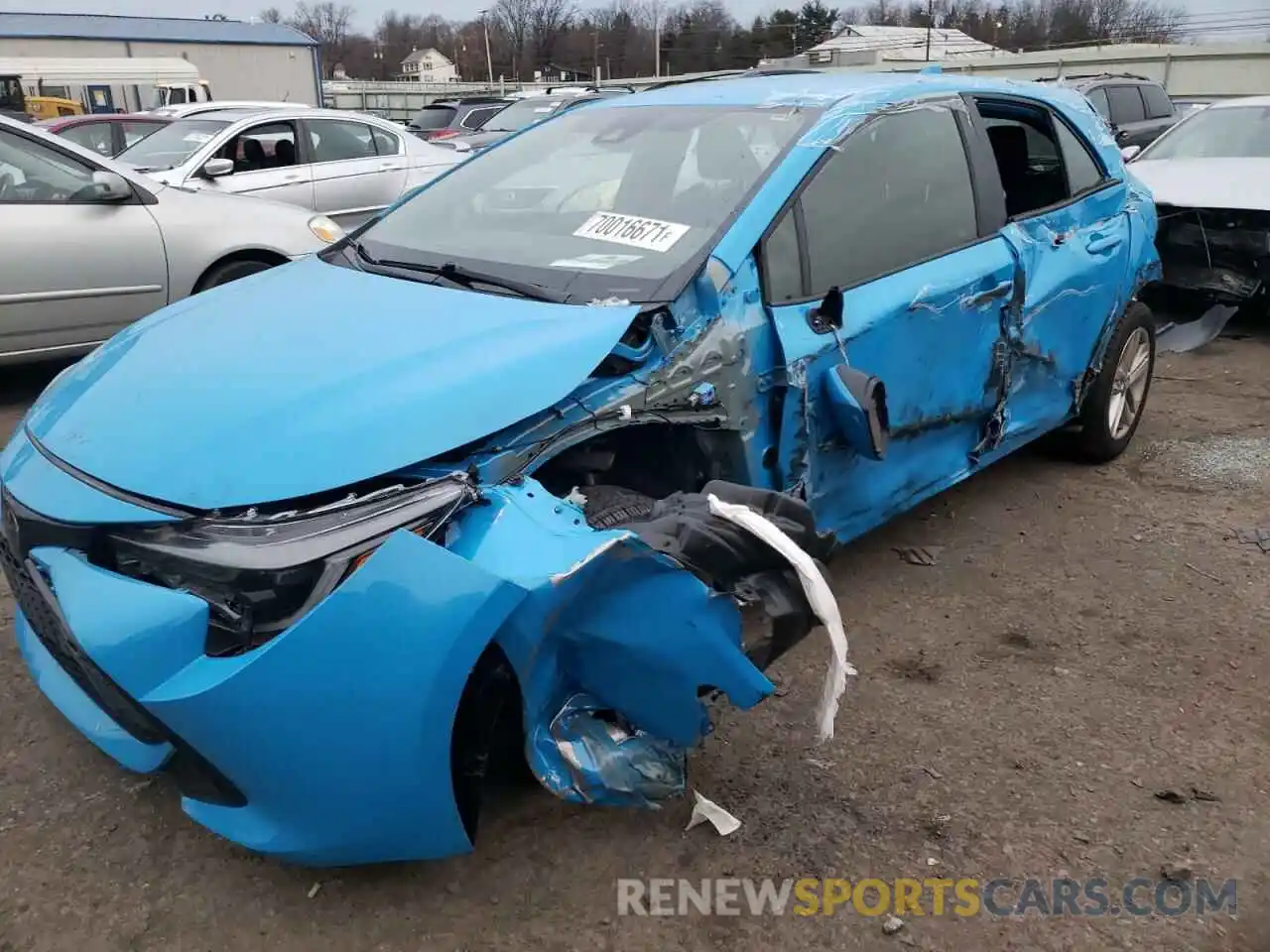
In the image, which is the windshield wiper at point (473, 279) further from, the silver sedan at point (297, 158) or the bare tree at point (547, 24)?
the bare tree at point (547, 24)

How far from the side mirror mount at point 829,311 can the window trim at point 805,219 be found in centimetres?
3

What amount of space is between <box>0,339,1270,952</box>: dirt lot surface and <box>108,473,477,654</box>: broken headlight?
0.72 metres

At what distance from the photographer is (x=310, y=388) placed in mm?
2199

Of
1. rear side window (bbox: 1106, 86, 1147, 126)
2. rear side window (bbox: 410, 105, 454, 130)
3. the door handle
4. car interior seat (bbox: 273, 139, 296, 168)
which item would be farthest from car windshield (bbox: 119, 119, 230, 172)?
rear side window (bbox: 1106, 86, 1147, 126)

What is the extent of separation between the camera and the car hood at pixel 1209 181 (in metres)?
6.68

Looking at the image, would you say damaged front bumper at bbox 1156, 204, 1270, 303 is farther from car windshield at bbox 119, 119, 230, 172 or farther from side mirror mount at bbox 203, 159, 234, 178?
car windshield at bbox 119, 119, 230, 172

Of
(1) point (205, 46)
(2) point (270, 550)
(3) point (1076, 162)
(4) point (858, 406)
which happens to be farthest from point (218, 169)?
(1) point (205, 46)

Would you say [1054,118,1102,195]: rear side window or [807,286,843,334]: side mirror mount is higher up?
[1054,118,1102,195]: rear side window

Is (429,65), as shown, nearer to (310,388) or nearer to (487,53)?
(487,53)

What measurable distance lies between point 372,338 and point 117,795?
1.28 meters

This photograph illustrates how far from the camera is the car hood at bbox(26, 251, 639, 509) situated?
6.61 feet

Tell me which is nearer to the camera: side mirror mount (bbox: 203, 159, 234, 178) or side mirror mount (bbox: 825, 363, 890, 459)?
side mirror mount (bbox: 825, 363, 890, 459)

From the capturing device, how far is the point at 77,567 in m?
→ 2.01

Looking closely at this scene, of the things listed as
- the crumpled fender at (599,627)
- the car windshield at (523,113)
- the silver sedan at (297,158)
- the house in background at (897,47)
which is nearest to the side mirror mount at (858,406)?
the crumpled fender at (599,627)
